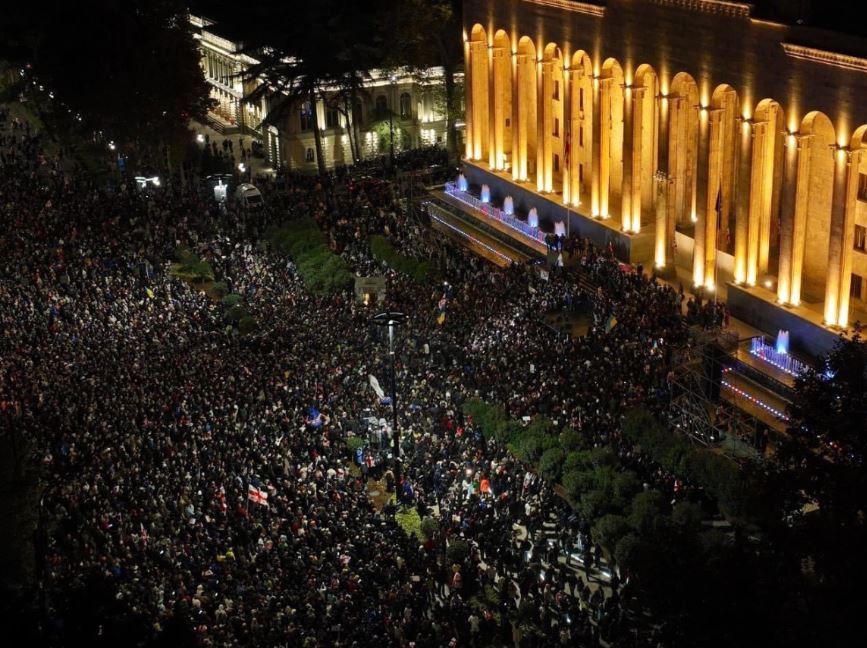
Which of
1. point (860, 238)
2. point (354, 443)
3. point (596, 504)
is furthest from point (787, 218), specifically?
point (354, 443)

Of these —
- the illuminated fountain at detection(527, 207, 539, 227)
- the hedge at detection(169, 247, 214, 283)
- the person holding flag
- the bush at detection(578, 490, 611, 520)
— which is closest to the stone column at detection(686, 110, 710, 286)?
the illuminated fountain at detection(527, 207, 539, 227)

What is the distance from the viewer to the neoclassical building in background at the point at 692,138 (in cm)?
4272

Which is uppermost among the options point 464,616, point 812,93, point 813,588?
point 812,93

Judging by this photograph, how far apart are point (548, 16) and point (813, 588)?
35645 millimetres

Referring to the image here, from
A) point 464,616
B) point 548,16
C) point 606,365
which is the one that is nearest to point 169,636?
point 464,616

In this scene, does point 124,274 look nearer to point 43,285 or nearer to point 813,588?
point 43,285

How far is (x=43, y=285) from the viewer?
49750 mm

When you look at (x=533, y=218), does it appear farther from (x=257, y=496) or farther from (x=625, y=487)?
(x=257, y=496)

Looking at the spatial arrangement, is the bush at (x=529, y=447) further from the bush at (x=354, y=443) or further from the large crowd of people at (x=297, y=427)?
the bush at (x=354, y=443)

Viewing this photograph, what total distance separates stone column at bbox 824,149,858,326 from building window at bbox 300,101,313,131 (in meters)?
39.7

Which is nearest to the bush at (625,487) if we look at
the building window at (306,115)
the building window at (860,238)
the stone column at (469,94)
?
the building window at (860,238)

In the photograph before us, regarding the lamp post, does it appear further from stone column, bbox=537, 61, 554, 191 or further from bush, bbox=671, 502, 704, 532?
bush, bbox=671, 502, 704, 532

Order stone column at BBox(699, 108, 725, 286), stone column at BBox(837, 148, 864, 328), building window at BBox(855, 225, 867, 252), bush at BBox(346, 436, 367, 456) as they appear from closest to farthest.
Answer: bush at BBox(346, 436, 367, 456) → stone column at BBox(837, 148, 864, 328) → building window at BBox(855, 225, 867, 252) → stone column at BBox(699, 108, 725, 286)

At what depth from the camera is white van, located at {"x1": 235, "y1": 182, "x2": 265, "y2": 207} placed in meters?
64.6
